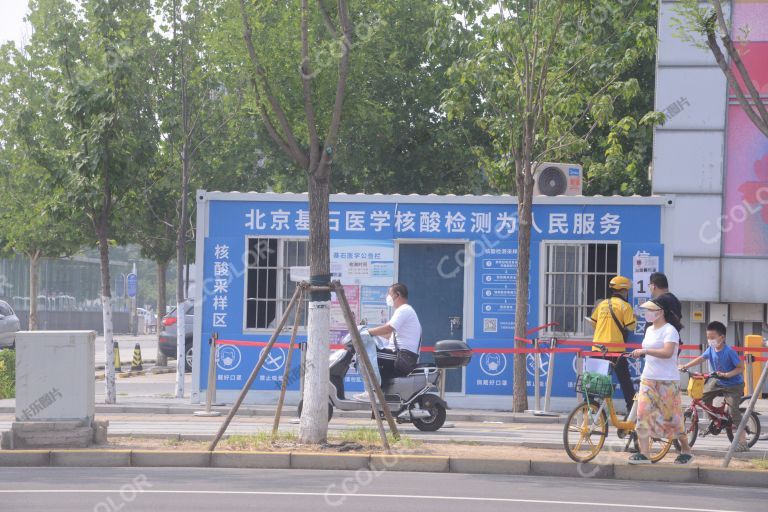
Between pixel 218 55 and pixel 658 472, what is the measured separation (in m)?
15.5

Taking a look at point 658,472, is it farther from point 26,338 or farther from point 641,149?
point 641,149

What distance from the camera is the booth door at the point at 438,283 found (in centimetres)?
1889

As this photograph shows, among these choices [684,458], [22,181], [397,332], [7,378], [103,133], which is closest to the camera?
[684,458]

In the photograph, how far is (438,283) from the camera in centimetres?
1894

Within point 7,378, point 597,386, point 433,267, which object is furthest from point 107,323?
point 597,386

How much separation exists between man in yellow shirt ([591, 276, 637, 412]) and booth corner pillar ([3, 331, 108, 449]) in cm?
634

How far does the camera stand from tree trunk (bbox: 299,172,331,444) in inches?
494

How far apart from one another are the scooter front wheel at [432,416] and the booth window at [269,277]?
4450 millimetres

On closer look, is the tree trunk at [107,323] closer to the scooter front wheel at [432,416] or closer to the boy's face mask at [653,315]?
the scooter front wheel at [432,416]

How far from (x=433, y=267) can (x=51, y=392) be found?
7939mm

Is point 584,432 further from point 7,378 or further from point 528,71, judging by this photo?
point 7,378

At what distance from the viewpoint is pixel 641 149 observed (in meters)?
29.3

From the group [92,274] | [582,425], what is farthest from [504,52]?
[92,274]

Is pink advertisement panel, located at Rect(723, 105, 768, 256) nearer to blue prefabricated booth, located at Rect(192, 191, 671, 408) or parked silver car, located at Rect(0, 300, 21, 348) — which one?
blue prefabricated booth, located at Rect(192, 191, 671, 408)
